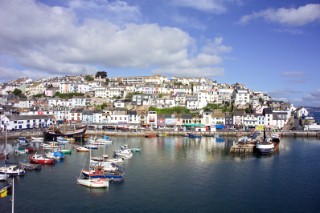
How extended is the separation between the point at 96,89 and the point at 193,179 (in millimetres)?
57145

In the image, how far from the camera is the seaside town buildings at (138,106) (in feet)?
184

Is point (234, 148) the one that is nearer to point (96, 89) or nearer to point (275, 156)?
point (275, 156)

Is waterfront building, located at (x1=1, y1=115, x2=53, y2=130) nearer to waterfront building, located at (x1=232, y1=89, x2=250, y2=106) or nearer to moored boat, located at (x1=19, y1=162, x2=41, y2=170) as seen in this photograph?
moored boat, located at (x1=19, y1=162, x2=41, y2=170)

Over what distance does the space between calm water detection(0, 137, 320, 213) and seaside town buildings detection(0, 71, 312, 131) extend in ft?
78.4

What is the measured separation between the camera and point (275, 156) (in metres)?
33.1

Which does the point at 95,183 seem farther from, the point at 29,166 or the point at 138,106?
the point at 138,106

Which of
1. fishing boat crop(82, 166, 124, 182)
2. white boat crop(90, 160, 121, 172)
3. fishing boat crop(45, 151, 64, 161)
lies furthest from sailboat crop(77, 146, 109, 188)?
fishing boat crop(45, 151, 64, 161)

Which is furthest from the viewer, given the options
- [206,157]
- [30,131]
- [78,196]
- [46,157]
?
[30,131]

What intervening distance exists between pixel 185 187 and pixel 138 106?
45.0 m

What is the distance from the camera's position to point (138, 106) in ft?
214

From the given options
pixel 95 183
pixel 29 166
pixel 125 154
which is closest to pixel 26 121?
pixel 125 154

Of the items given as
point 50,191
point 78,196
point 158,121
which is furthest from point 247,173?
point 158,121

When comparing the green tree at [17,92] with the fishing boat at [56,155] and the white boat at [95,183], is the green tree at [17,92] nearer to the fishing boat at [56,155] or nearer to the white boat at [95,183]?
the fishing boat at [56,155]

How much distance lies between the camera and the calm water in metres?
17.8
